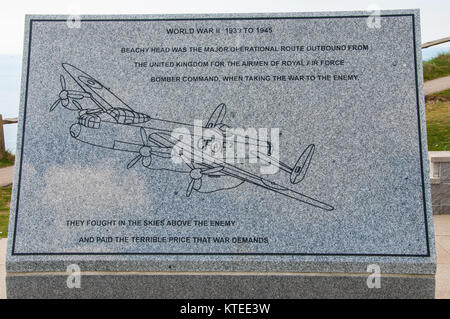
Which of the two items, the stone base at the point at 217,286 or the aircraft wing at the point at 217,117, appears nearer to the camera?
the stone base at the point at 217,286

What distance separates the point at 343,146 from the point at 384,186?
0.45 metres

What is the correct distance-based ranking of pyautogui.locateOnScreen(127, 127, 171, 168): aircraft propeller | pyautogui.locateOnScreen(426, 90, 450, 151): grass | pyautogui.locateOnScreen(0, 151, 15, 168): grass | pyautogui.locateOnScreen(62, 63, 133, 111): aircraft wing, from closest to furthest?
1. pyautogui.locateOnScreen(127, 127, 171, 168): aircraft propeller
2. pyautogui.locateOnScreen(62, 63, 133, 111): aircraft wing
3. pyautogui.locateOnScreen(426, 90, 450, 151): grass
4. pyautogui.locateOnScreen(0, 151, 15, 168): grass

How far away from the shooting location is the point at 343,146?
3.94 meters

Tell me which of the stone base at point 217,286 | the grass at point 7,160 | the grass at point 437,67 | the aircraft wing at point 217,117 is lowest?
the stone base at point 217,286

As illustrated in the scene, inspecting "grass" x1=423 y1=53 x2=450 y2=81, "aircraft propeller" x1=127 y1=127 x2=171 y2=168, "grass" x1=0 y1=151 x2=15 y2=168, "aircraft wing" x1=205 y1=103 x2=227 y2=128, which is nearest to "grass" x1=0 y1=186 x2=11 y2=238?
"grass" x1=0 y1=151 x2=15 y2=168

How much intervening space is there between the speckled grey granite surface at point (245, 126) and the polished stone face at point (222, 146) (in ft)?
0.04

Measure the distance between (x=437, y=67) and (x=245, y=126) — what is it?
46.0ft

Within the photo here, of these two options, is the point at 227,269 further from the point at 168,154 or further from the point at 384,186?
the point at 384,186

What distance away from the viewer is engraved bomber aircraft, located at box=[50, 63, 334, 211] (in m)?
3.94

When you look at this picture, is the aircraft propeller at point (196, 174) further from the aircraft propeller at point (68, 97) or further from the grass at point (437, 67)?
the grass at point (437, 67)

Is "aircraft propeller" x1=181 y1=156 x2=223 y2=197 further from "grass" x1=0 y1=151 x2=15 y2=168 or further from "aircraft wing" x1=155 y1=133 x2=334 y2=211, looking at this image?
"grass" x1=0 y1=151 x2=15 y2=168

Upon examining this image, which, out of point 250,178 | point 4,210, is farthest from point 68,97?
point 4,210

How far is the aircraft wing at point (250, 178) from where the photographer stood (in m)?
3.88

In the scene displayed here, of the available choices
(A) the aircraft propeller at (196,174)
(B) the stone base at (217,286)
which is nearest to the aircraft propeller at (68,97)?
(A) the aircraft propeller at (196,174)
